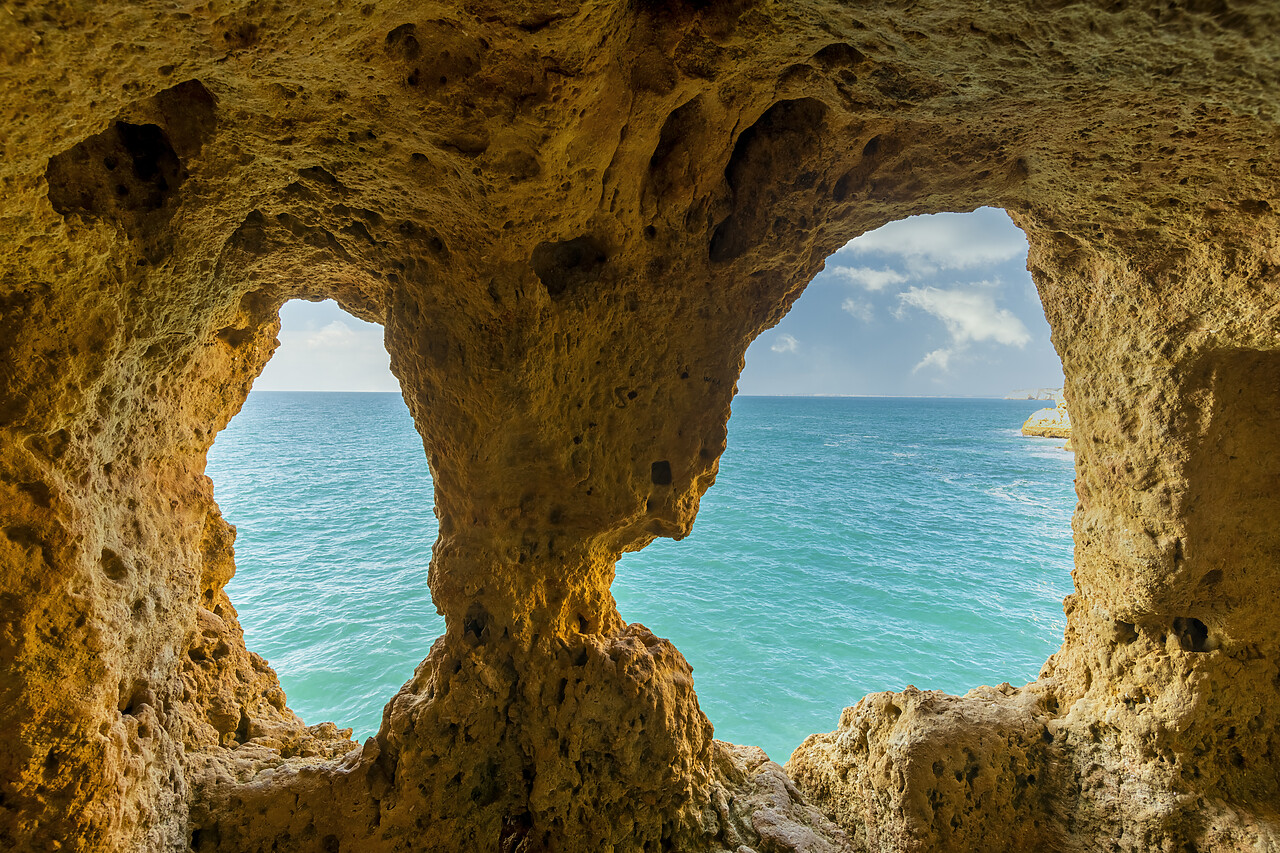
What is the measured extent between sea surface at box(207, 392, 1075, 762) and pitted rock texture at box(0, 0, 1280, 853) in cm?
759

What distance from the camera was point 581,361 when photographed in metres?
3.41

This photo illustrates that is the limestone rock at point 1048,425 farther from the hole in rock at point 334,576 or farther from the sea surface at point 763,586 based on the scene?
the hole in rock at point 334,576

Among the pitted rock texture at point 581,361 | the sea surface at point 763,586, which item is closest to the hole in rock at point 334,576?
the sea surface at point 763,586

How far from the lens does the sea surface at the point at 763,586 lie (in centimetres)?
1199

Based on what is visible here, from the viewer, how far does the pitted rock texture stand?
1969 mm

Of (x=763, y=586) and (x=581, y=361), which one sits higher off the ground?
(x=581, y=361)

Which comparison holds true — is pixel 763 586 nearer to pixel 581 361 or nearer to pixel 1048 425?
pixel 581 361

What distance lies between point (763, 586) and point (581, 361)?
48.7 feet

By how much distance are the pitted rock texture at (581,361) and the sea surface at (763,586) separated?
7.59 m

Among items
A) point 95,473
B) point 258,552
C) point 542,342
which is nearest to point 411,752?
point 95,473

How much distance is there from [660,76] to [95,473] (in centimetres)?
302

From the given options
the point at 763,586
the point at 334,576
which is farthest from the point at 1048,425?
the point at 334,576

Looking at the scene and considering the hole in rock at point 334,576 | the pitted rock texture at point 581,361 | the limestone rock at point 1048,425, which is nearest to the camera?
the pitted rock texture at point 581,361

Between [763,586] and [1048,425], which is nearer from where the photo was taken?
[763,586]
